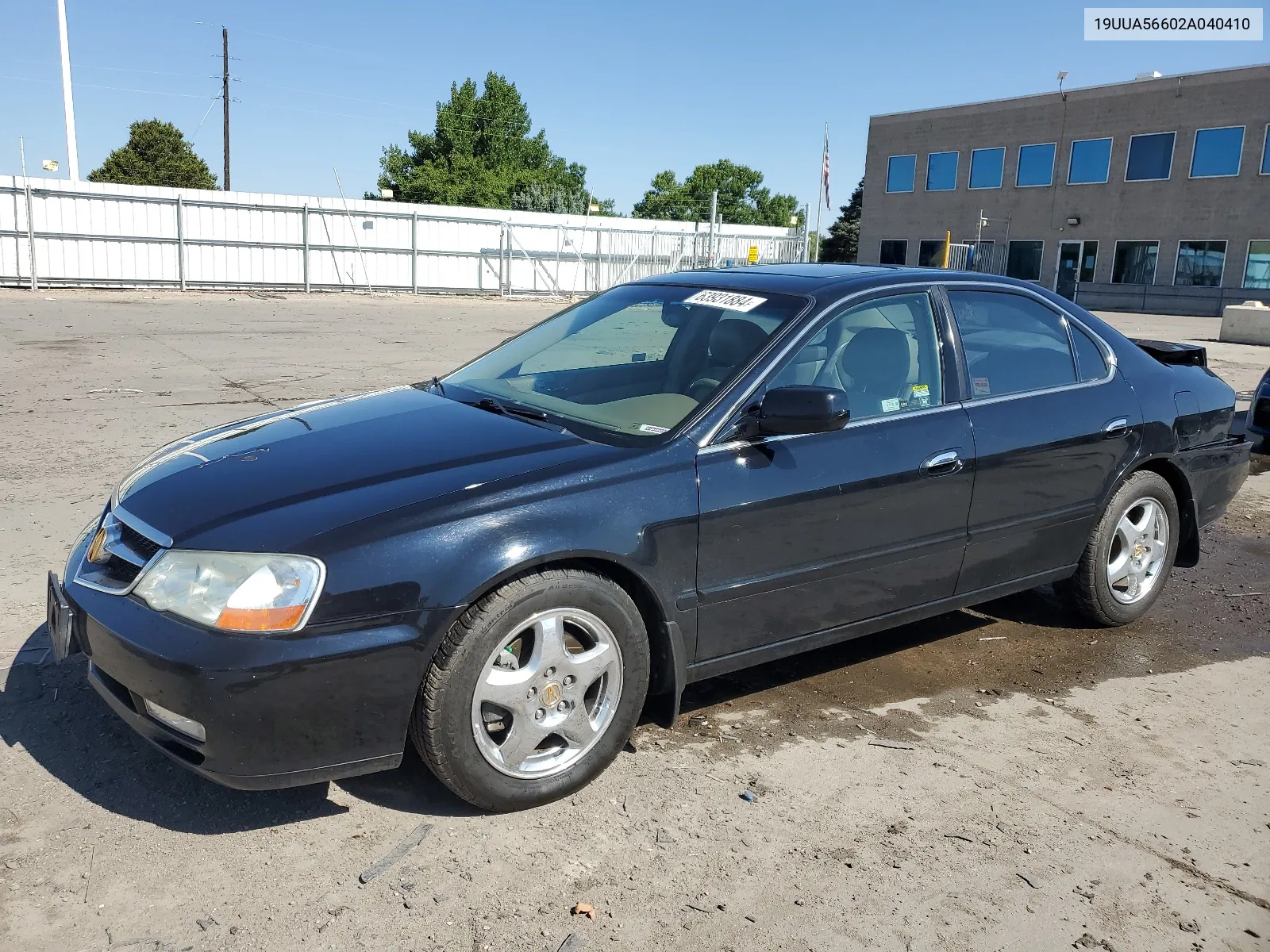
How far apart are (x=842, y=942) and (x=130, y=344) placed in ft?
45.1

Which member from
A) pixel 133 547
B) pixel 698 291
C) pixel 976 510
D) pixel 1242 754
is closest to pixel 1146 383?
pixel 976 510

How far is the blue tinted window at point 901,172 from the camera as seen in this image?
43.4m

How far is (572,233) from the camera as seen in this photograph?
31.0 m

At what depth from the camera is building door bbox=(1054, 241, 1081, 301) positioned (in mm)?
37969

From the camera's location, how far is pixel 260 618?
259 cm

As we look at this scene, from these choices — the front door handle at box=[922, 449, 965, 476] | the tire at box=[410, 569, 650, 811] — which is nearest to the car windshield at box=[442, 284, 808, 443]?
the tire at box=[410, 569, 650, 811]

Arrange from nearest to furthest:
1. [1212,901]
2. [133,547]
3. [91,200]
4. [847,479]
→ 1. [1212,901]
2. [133,547]
3. [847,479]
4. [91,200]

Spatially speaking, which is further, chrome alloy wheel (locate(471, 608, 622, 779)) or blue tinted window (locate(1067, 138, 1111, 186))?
blue tinted window (locate(1067, 138, 1111, 186))

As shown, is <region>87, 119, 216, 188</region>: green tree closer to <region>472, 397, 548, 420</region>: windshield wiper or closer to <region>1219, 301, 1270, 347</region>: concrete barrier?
<region>1219, 301, 1270, 347</region>: concrete barrier

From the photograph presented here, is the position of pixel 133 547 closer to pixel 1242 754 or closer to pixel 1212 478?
pixel 1242 754

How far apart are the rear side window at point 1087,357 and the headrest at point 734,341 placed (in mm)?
1668

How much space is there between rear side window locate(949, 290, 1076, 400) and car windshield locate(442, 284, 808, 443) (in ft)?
2.73

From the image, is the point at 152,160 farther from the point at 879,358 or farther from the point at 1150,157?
the point at 879,358

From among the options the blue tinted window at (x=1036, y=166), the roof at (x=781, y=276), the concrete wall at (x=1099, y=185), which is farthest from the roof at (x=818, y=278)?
the blue tinted window at (x=1036, y=166)
